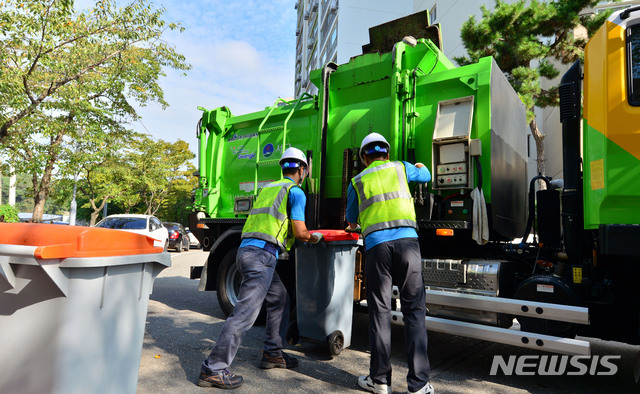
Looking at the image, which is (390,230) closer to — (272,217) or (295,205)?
(295,205)

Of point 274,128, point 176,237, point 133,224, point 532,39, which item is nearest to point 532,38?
point 532,39

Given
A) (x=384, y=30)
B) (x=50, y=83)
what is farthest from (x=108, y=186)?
(x=384, y=30)

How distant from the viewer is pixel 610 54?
9.94ft

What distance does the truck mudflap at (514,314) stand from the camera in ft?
9.87

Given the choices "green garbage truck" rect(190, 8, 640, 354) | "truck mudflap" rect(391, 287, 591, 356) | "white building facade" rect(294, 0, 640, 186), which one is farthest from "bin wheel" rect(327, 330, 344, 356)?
"white building facade" rect(294, 0, 640, 186)

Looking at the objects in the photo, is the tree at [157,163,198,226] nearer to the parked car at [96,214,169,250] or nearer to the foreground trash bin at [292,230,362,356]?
the parked car at [96,214,169,250]

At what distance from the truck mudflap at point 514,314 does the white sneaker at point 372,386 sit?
612 millimetres

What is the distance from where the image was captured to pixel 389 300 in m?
3.03

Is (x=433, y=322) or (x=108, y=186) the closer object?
(x=433, y=322)

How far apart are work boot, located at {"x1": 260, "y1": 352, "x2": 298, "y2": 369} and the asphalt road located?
48mm

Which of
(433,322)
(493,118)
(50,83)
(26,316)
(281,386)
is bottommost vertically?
(281,386)

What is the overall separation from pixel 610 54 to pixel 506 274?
181cm

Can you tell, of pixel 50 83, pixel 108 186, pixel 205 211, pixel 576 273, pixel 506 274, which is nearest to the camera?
pixel 576 273

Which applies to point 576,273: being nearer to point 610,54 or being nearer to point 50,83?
point 610,54
